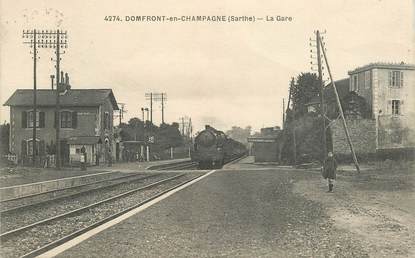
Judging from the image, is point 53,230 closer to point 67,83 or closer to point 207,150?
point 207,150

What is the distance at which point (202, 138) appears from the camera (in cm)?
3741

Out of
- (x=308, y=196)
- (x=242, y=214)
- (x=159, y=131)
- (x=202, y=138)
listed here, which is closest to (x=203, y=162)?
(x=202, y=138)

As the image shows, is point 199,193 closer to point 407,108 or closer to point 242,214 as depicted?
point 242,214

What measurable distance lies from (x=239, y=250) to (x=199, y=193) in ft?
30.4

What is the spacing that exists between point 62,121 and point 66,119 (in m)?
0.38

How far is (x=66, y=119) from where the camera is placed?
42.7 metres

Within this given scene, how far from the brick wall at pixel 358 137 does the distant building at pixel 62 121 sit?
60.5 feet

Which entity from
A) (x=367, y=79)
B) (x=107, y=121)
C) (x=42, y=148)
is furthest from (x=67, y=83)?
(x=367, y=79)

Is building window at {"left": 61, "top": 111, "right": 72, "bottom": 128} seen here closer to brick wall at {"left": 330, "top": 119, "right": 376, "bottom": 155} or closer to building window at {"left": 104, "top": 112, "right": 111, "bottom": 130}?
building window at {"left": 104, "top": 112, "right": 111, "bottom": 130}

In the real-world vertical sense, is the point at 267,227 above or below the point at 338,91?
below

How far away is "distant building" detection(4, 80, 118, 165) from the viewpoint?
41.5m

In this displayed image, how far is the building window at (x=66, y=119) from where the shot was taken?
42562 millimetres

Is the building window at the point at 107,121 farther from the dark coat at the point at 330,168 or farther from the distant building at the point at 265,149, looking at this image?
the dark coat at the point at 330,168

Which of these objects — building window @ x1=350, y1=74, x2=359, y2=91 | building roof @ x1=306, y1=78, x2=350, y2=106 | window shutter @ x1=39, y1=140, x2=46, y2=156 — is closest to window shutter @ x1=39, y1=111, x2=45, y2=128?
window shutter @ x1=39, y1=140, x2=46, y2=156
